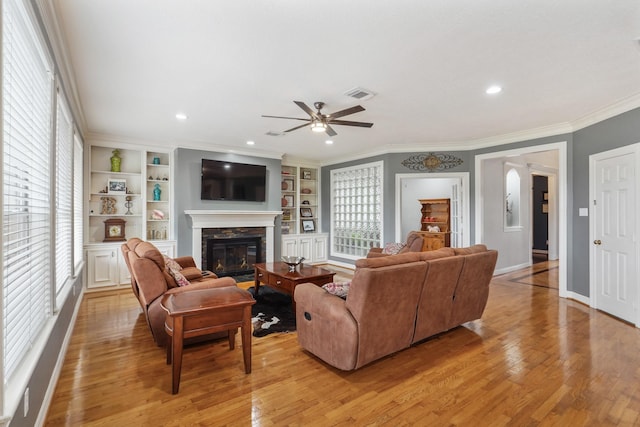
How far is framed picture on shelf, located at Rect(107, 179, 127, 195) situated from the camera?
5.41 metres

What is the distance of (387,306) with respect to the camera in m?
2.55

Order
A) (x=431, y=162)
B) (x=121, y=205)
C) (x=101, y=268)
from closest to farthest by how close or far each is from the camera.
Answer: (x=101, y=268), (x=121, y=205), (x=431, y=162)

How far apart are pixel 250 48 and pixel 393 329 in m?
2.54

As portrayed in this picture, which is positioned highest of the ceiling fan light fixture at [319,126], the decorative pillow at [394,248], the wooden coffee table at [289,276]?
the ceiling fan light fixture at [319,126]

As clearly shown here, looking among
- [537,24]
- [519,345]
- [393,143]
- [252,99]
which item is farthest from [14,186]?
[393,143]

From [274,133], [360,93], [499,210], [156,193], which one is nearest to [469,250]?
[360,93]

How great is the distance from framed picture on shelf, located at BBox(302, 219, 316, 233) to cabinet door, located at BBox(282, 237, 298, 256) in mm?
577

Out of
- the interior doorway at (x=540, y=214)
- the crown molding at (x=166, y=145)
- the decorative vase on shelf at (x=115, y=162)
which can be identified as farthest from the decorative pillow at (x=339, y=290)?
the interior doorway at (x=540, y=214)

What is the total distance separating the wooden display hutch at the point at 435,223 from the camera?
740 centimetres

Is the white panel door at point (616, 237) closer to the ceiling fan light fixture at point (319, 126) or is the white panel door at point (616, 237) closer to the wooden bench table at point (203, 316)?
the ceiling fan light fixture at point (319, 126)

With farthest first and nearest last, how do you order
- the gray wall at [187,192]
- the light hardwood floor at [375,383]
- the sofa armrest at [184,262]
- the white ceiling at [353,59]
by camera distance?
the gray wall at [187,192] < the sofa armrest at [184,262] < the white ceiling at [353,59] < the light hardwood floor at [375,383]

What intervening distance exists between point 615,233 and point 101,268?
7.07 meters

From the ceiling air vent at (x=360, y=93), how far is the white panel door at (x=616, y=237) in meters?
3.05

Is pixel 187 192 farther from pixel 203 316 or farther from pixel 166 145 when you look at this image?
pixel 203 316
